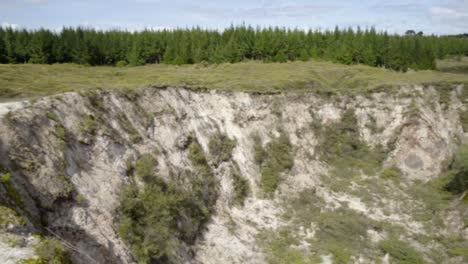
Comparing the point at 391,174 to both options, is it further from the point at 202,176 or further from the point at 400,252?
the point at 202,176

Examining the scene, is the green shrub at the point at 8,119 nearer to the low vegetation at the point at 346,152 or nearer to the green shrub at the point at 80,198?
the green shrub at the point at 80,198

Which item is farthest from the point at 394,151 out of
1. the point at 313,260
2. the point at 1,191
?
the point at 1,191

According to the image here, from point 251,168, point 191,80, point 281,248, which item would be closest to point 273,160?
point 251,168

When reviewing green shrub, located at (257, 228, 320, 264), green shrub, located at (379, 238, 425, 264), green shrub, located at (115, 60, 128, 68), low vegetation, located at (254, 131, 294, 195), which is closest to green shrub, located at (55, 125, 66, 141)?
green shrub, located at (257, 228, 320, 264)

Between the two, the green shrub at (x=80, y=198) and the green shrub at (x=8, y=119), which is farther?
the green shrub at (x=80, y=198)

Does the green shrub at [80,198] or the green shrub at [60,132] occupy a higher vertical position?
the green shrub at [60,132]

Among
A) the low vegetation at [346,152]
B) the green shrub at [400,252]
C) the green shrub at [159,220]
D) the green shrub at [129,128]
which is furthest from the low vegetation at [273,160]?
the green shrub at [129,128]
